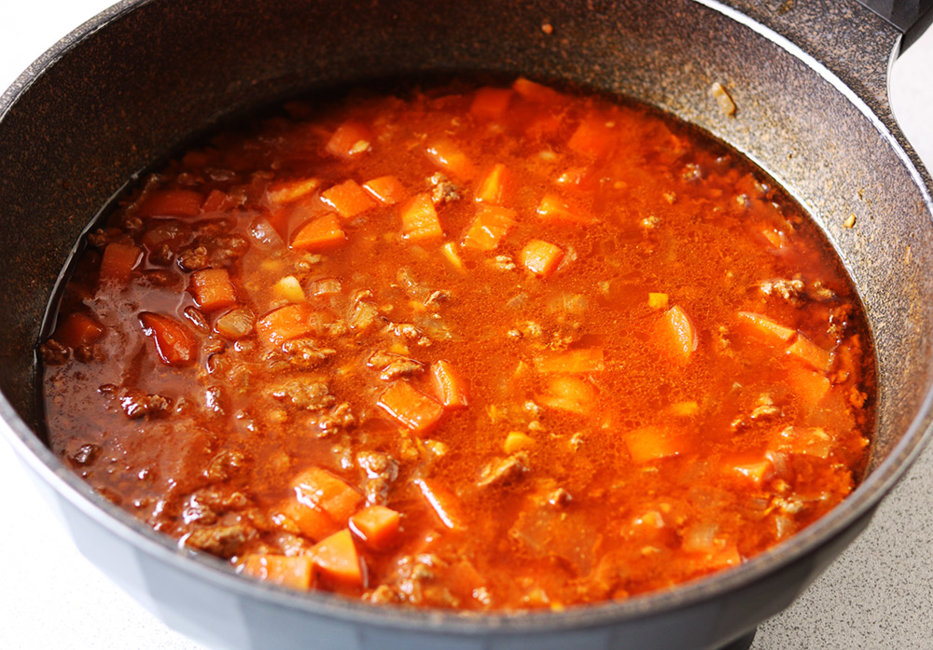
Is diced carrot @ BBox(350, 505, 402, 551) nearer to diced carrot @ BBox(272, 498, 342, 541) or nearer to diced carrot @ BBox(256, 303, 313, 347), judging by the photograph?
diced carrot @ BBox(272, 498, 342, 541)

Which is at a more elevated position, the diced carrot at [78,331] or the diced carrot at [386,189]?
the diced carrot at [78,331]

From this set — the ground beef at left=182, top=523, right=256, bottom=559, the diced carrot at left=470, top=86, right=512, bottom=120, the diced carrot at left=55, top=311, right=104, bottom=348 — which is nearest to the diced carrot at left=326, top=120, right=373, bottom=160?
the diced carrot at left=470, top=86, right=512, bottom=120

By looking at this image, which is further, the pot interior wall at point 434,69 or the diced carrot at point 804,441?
the pot interior wall at point 434,69

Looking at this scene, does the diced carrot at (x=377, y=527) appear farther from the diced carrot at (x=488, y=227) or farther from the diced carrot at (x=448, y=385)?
the diced carrot at (x=488, y=227)

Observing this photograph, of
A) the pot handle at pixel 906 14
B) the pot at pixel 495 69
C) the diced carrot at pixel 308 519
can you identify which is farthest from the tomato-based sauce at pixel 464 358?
the pot handle at pixel 906 14

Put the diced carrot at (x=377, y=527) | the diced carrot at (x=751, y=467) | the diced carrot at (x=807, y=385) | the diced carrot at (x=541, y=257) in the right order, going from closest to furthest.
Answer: the diced carrot at (x=377, y=527)
the diced carrot at (x=751, y=467)
the diced carrot at (x=807, y=385)
the diced carrot at (x=541, y=257)

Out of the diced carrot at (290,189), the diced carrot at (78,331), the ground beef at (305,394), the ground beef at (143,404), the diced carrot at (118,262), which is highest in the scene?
the diced carrot at (118,262)

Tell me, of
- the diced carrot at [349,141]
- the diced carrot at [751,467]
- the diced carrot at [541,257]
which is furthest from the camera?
the diced carrot at [349,141]

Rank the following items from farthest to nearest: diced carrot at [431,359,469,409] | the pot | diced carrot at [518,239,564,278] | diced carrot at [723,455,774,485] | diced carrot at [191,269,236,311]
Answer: diced carrot at [518,239,564,278], diced carrot at [191,269,236,311], diced carrot at [431,359,469,409], diced carrot at [723,455,774,485], the pot

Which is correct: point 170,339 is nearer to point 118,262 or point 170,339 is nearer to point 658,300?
point 118,262
